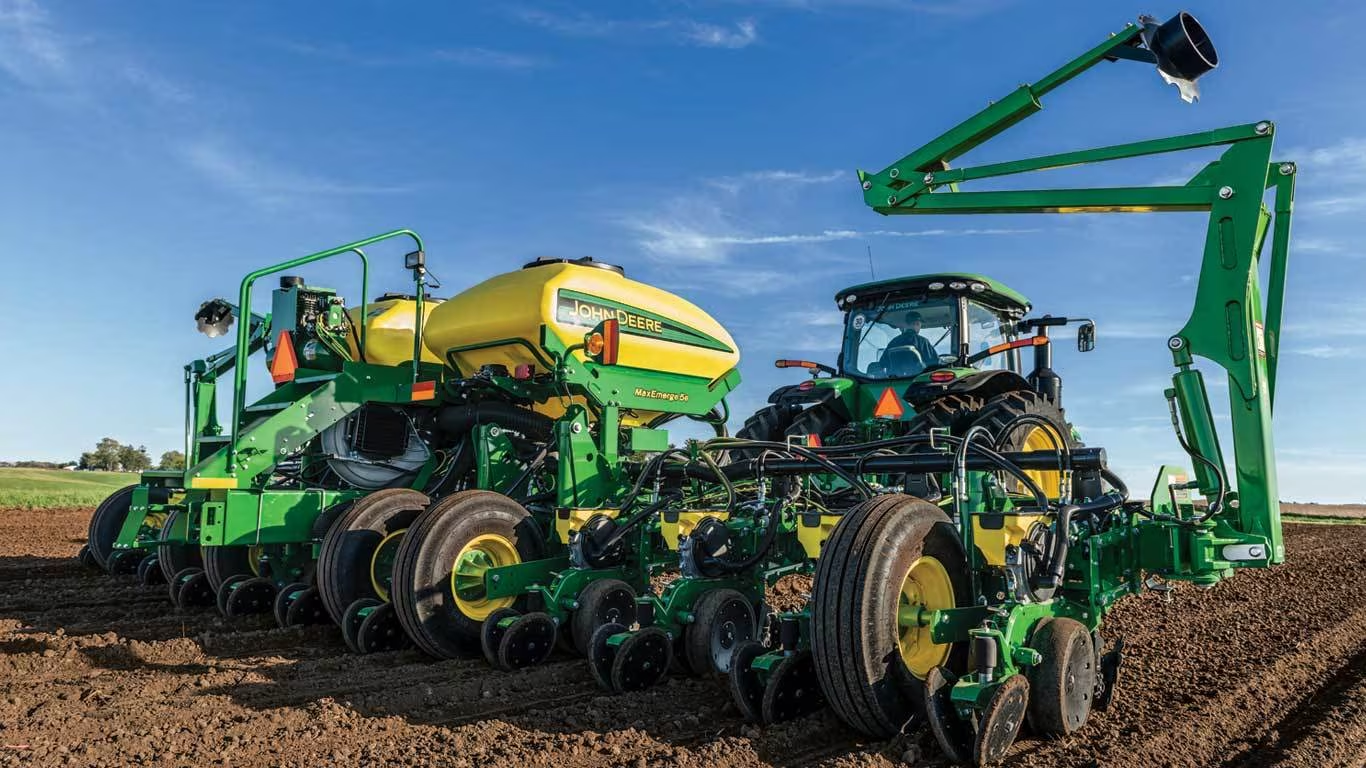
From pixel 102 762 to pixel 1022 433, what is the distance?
4.91 meters

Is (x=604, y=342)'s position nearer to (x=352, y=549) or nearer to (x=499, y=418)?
(x=499, y=418)

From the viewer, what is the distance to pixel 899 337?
8.25m

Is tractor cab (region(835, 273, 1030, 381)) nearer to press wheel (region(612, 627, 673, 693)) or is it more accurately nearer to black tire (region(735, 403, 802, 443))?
black tire (region(735, 403, 802, 443))

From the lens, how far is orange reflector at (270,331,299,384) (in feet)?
23.2

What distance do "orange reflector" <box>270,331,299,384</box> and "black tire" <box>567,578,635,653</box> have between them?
3152mm

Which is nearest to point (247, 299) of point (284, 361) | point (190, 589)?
point (284, 361)

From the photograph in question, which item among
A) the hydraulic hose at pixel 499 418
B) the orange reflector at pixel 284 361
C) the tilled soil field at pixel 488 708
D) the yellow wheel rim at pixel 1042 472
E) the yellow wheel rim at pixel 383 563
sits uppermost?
the orange reflector at pixel 284 361

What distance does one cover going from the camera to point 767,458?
5438 millimetres

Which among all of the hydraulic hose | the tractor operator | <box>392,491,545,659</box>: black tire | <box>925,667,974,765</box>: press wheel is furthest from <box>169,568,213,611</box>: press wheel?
<box>925,667,974,765</box>: press wheel

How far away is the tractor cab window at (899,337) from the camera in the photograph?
797cm

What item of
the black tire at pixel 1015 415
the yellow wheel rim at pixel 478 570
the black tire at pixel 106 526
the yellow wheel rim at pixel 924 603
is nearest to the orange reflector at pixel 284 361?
the yellow wheel rim at pixel 478 570

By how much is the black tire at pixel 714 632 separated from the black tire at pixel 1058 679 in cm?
150

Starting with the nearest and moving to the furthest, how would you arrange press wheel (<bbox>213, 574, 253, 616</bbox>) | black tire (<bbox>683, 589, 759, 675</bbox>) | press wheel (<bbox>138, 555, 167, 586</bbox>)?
black tire (<bbox>683, 589, 759, 675</bbox>) → press wheel (<bbox>213, 574, 253, 616</bbox>) → press wheel (<bbox>138, 555, 167, 586</bbox>)

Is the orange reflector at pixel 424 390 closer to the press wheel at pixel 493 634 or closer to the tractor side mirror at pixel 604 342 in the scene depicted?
the tractor side mirror at pixel 604 342
